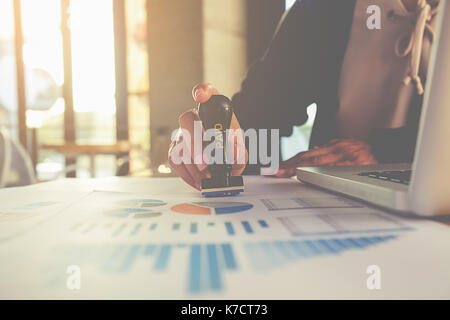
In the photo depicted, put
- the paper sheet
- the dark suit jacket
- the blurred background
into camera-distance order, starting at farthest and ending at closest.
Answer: the blurred background → the dark suit jacket → the paper sheet

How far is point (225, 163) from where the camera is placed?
19.9 inches

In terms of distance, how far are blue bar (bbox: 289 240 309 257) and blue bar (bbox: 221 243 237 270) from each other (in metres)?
0.05

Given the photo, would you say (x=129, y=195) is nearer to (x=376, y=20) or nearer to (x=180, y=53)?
(x=376, y=20)

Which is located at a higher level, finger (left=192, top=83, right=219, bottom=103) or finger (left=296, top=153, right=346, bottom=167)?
finger (left=192, top=83, right=219, bottom=103)

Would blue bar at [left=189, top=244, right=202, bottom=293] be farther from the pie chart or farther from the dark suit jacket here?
the dark suit jacket

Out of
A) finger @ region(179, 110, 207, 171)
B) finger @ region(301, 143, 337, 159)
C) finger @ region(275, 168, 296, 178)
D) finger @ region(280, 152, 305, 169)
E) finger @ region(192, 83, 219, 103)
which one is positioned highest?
finger @ region(192, 83, 219, 103)

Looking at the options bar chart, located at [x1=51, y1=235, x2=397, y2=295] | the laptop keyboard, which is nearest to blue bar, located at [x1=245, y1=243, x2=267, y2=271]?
bar chart, located at [x1=51, y1=235, x2=397, y2=295]

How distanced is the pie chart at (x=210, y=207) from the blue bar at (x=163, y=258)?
5.2 inches

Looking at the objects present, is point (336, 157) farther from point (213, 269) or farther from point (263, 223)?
point (213, 269)

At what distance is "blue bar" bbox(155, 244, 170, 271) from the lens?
232 millimetres

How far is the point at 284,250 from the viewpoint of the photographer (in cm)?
27

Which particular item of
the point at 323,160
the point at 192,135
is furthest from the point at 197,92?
the point at 323,160

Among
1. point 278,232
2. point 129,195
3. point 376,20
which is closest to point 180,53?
point 376,20
